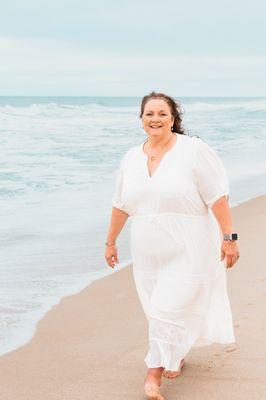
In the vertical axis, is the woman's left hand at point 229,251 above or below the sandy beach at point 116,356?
above

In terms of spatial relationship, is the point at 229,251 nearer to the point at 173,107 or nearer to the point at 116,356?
the point at 173,107

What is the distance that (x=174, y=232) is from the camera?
13.5ft

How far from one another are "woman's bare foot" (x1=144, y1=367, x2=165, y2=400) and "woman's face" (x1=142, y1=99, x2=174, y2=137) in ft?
4.19

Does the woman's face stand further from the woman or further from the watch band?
the watch band

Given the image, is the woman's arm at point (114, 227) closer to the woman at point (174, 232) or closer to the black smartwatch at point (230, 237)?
the woman at point (174, 232)

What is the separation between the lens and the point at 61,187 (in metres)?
14.4

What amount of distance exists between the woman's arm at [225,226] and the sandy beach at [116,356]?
2.36 feet

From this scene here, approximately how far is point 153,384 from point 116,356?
3.05 feet

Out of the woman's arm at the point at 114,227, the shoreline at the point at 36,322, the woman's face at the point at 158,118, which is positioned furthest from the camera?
the shoreline at the point at 36,322

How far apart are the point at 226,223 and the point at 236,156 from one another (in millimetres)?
16947

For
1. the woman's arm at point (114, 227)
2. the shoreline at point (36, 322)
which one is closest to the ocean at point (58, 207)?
the shoreline at point (36, 322)

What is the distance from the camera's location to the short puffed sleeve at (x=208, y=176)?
4.07 metres

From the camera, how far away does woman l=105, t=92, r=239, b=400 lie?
161 inches

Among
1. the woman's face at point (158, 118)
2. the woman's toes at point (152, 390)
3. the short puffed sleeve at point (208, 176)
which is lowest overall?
the woman's toes at point (152, 390)
